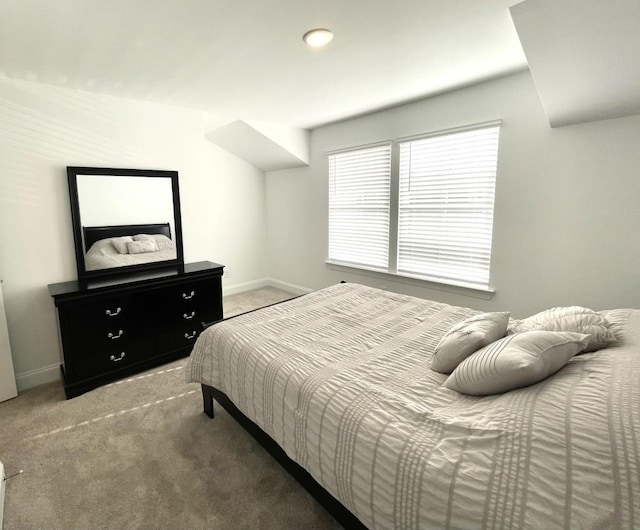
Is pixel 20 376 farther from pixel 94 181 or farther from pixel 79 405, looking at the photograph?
pixel 94 181

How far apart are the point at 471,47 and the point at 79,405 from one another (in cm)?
375

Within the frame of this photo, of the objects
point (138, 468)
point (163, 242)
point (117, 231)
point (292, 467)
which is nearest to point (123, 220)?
point (117, 231)

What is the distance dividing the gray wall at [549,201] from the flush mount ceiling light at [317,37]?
5.24 ft

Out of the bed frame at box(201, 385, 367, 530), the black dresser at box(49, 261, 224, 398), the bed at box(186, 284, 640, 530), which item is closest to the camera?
the bed at box(186, 284, 640, 530)

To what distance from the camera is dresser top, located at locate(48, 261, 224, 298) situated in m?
2.49

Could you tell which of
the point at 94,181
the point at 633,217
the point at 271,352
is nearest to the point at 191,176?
the point at 94,181

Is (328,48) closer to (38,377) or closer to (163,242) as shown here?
(163,242)

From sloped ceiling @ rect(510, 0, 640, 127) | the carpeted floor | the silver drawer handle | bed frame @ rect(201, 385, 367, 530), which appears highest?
sloped ceiling @ rect(510, 0, 640, 127)

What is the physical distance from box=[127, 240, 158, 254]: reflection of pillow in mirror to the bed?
71.6 inches

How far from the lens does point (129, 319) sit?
2.73 m

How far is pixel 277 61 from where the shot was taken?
230 cm

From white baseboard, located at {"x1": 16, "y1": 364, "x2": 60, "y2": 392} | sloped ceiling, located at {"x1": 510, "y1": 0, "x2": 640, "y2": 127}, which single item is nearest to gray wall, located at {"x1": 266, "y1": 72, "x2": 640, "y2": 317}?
sloped ceiling, located at {"x1": 510, "y1": 0, "x2": 640, "y2": 127}

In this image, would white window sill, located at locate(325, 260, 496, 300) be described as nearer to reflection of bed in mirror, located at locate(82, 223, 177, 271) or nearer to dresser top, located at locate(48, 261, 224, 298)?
dresser top, located at locate(48, 261, 224, 298)

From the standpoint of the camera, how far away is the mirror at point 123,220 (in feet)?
9.26
